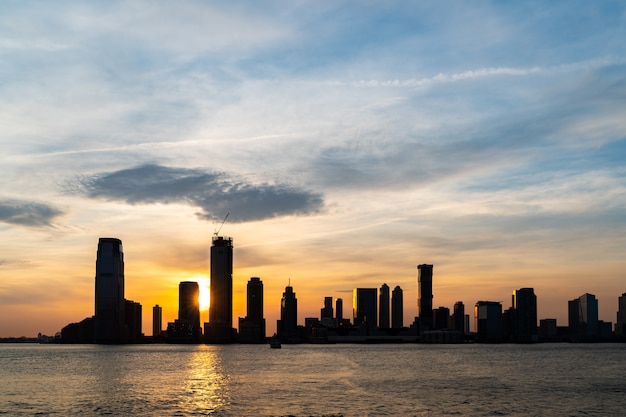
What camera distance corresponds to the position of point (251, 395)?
12925 cm

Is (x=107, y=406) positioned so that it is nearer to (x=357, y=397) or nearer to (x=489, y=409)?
(x=357, y=397)

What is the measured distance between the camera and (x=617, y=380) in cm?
16825

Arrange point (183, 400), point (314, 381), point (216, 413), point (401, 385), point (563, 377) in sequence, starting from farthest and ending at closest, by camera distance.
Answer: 1. point (563, 377)
2. point (314, 381)
3. point (401, 385)
4. point (183, 400)
5. point (216, 413)

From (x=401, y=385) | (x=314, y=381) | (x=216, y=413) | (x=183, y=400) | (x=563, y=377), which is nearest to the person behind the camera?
(x=216, y=413)

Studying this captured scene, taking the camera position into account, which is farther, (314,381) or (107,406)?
(314,381)

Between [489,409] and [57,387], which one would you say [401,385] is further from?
[57,387]

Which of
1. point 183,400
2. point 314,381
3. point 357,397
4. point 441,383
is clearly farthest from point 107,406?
point 441,383

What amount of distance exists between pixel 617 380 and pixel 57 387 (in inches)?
5169

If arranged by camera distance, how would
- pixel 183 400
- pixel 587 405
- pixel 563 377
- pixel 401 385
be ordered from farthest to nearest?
pixel 563 377 → pixel 401 385 → pixel 183 400 → pixel 587 405

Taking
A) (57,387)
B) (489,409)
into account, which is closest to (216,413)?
(489,409)

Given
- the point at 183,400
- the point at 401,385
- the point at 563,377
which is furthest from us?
the point at 563,377

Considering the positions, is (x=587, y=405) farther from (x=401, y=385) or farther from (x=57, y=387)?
(x=57, y=387)

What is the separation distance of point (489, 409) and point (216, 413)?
41.7 meters

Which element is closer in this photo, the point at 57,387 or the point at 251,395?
the point at 251,395
